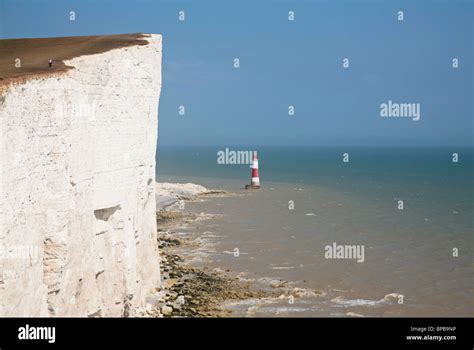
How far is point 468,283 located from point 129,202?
37.9ft

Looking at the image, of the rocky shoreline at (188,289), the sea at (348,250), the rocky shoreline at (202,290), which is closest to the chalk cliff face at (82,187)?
the rocky shoreline at (188,289)

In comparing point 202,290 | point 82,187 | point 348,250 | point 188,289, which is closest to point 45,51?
point 82,187

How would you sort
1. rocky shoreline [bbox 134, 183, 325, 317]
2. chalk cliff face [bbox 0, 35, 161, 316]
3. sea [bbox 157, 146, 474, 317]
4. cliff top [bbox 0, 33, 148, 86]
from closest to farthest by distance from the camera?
chalk cliff face [bbox 0, 35, 161, 316], cliff top [bbox 0, 33, 148, 86], rocky shoreline [bbox 134, 183, 325, 317], sea [bbox 157, 146, 474, 317]

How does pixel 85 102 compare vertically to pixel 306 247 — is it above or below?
above

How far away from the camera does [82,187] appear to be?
42.7ft

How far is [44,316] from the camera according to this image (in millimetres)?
11500

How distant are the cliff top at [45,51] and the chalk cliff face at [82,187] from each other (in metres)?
0.31

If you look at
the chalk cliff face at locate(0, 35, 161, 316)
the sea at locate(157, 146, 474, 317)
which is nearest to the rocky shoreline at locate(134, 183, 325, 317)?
the sea at locate(157, 146, 474, 317)

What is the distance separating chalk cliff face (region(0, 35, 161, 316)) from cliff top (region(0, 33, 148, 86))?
→ 312 mm

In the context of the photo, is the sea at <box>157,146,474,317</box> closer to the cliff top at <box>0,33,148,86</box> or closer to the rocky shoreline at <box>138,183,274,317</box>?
the rocky shoreline at <box>138,183,274,317</box>

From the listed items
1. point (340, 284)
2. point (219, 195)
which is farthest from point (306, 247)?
point (219, 195)

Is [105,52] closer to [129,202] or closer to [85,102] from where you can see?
[85,102]

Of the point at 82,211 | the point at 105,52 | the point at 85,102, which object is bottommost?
the point at 82,211

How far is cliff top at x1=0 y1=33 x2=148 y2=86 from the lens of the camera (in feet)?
39.7
